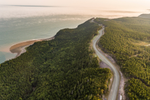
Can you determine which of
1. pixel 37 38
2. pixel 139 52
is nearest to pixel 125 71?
pixel 139 52

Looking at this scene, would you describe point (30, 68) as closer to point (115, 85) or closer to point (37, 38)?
point (115, 85)

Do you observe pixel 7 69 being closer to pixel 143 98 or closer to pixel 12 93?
pixel 12 93

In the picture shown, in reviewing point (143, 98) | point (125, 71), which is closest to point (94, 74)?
point (125, 71)

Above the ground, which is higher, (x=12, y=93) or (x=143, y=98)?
Answer: (x=143, y=98)

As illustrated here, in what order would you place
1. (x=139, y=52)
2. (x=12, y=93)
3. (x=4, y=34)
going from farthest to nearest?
(x=4, y=34)
(x=139, y=52)
(x=12, y=93)

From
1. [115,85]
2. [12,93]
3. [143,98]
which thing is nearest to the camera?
[143,98]

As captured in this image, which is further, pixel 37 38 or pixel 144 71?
pixel 37 38

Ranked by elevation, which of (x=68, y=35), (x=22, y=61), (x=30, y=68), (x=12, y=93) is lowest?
(x=12, y=93)
